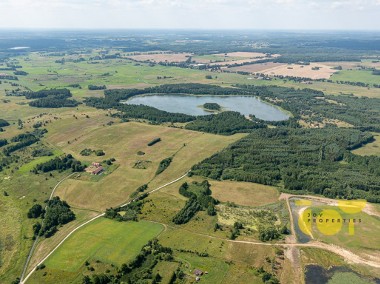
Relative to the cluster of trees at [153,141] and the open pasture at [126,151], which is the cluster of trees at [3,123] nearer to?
the open pasture at [126,151]

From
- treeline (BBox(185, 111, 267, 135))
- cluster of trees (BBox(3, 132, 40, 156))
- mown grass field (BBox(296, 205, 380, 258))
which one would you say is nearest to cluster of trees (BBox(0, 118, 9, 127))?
cluster of trees (BBox(3, 132, 40, 156))

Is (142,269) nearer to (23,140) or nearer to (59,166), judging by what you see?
(59,166)

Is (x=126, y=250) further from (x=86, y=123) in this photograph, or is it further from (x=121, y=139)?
(x=86, y=123)

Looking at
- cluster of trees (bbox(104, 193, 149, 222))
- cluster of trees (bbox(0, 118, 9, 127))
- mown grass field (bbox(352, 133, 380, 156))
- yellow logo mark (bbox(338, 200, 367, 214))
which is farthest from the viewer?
cluster of trees (bbox(0, 118, 9, 127))

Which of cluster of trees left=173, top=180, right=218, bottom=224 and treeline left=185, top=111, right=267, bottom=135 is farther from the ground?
treeline left=185, top=111, right=267, bottom=135

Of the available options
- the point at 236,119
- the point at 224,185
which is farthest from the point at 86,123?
Result: the point at 224,185

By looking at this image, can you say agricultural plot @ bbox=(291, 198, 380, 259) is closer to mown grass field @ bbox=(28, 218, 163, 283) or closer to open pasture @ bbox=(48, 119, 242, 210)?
mown grass field @ bbox=(28, 218, 163, 283)
